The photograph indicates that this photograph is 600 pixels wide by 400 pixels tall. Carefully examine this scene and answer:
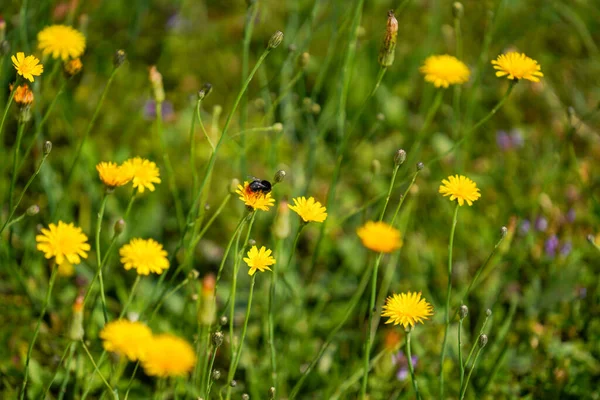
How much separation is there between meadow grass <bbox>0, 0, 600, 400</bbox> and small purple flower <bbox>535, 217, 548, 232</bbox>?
0.03 m

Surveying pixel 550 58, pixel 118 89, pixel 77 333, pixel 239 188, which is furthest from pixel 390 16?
pixel 550 58

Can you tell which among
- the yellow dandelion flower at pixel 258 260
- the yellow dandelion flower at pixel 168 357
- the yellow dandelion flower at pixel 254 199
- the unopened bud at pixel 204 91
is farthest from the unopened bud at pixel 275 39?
the yellow dandelion flower at pixel 168 357

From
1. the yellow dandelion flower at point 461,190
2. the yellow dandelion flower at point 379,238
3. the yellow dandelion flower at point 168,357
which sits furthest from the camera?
the yellow dandelion flower at point 461,190

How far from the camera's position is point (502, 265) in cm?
209

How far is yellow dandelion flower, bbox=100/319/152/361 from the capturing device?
983 millimetres

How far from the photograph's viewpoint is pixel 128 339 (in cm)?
100

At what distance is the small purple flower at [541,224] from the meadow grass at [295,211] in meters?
0.03

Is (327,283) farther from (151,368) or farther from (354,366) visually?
(151,368)

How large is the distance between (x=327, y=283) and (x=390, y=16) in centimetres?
92

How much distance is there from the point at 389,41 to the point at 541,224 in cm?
90

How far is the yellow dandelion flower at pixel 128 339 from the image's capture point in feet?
3.22

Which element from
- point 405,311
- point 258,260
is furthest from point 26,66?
point 405,311

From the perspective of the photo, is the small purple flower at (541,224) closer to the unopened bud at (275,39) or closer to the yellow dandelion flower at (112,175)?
the unopened bud at (275,39)

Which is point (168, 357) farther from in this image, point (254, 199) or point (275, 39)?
point (275, 39)
